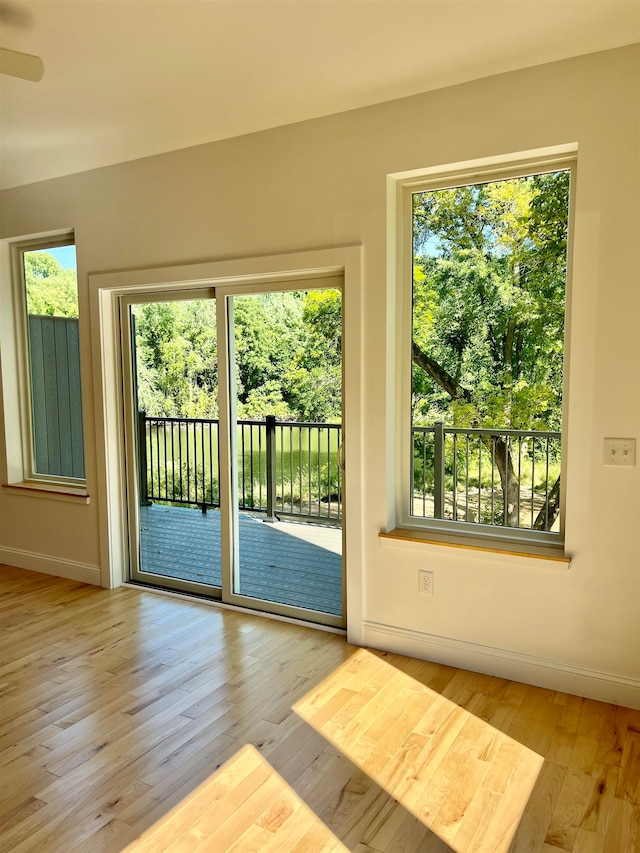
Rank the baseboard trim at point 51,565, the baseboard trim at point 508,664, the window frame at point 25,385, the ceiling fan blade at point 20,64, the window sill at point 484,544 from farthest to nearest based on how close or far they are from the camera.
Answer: the window frame at point 25,385
the baseboard trim at point 51,565
the window sill at point 484,544
the baseboard trim at point 508,664
the ceiling fan blade at point 20,64

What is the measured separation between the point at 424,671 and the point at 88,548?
2.44 m

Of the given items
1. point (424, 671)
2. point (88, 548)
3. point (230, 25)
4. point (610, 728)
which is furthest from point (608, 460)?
point (88, 548)

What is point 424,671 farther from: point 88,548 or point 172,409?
point 88,548

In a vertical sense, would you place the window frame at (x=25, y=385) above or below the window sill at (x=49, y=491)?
above

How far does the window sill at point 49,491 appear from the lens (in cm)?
416

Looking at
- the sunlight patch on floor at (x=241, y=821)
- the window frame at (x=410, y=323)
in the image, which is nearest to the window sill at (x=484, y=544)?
the window frame at (x=410, y=323)

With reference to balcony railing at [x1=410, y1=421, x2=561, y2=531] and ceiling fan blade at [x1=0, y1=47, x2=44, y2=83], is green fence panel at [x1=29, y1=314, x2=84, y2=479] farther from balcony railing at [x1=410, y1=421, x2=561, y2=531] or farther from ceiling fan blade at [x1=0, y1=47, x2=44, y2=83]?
balcony railing at [x1=410, y1=421, x2=561, y2=531]

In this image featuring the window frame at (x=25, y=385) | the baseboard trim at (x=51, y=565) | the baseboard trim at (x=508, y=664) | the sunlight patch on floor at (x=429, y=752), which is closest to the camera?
the sunlight patch on floor at (x=429, y=752)

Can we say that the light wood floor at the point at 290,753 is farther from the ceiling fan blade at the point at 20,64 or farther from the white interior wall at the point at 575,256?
the ceiling fan blade at the point at 20,64

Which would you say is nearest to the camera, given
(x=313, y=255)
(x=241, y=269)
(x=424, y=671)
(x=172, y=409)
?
(x=424, y=671)

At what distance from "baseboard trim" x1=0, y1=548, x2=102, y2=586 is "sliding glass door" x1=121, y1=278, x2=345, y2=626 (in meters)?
0.32

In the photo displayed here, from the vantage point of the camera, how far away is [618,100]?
7.84ft

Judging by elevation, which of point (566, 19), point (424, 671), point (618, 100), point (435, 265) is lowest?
point (424, 671)

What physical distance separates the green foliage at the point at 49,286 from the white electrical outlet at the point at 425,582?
112 inches
